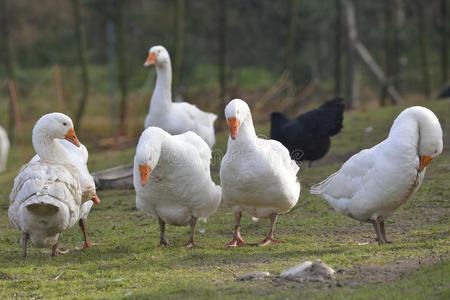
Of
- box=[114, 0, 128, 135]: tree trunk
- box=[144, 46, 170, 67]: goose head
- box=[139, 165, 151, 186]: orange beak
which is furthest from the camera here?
box=[114, 0, 128, 135]: tree trunk

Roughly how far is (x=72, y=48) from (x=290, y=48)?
1247 centimetres

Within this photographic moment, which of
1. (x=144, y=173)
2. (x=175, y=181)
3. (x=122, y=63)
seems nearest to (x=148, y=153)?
(x=144, y=173)

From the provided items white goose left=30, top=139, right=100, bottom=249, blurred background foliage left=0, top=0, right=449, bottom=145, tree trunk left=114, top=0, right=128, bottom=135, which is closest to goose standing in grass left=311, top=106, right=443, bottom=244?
white goose left=30, top=139, right=100, bottom=249

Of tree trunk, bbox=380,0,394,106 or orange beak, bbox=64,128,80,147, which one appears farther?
tree trunk, bbox=380,0,394,106

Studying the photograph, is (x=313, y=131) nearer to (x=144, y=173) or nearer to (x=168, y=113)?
(x=168, y=113)

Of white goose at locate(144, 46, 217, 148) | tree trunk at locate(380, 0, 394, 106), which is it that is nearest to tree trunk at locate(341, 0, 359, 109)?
tree trunk at locate(380, 0, 394, 106)

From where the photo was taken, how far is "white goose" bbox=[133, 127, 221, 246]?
701 centimetres

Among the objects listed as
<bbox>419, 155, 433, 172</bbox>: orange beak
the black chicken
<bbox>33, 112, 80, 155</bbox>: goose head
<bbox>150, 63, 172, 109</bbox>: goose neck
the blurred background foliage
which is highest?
<bbox>419, 155, 433, 172</bbox>: orange beak

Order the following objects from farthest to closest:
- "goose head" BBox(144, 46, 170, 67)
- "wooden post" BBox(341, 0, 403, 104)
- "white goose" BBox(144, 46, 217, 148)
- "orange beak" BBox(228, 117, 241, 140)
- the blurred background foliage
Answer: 1. "wooden post" BBox(341, 0, 403, 104)
2. the blurred background foliage
3. "goose head" BBox(144, 46, 170, 67)
4. "white goose" BBox(144, 46, 217, 148)
5. "orange beak" BBox(228, 117, 241, 140)

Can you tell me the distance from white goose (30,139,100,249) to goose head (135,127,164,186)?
824 millimetres

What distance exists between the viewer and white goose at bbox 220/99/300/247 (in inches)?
273

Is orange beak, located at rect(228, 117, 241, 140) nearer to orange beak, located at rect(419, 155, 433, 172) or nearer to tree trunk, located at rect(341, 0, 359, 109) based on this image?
orange beak, located at rect(419, 155, 433, 172)

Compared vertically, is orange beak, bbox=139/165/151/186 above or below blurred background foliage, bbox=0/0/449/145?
above

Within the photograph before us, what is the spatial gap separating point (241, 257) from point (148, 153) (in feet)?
4.75
